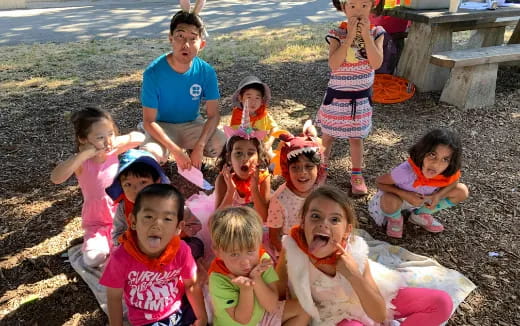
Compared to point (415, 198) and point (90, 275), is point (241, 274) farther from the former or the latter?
point (415, 198)

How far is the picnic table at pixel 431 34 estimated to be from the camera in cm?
524

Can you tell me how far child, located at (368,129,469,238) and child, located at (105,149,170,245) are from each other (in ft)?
5.16

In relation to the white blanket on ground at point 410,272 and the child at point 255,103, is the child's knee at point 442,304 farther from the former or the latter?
the child at point 255,103

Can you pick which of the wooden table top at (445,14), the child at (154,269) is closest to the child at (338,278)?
the child at (154,269)

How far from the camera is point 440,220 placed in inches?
130

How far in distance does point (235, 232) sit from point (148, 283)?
23.1 inches

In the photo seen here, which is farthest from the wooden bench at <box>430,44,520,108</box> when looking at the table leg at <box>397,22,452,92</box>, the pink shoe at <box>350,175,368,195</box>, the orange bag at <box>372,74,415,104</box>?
the pink shoe at <box>350,175,368,195</box>

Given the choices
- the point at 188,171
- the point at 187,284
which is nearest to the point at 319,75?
the point at 188,171

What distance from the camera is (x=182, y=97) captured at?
3.71 m

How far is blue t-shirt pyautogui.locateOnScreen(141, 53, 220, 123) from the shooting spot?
3531mm

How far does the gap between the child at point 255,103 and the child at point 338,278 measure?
1588 millimetres

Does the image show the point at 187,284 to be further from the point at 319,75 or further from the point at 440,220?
the point at 319,75

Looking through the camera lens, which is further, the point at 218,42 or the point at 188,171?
the point at 218,42

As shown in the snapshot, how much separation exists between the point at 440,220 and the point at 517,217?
1.89 ft
